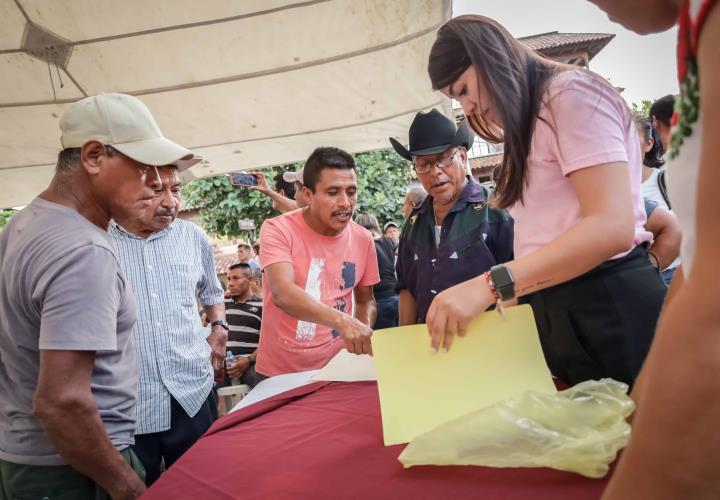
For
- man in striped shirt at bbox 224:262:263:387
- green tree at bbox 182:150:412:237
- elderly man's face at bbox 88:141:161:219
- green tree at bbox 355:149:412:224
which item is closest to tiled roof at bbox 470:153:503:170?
green tree at bbox 355:149:412:224

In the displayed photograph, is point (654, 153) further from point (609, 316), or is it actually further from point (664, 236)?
point (609, 316)

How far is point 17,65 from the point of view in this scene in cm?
236

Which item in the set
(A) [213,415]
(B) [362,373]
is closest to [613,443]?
(B) [362,373]

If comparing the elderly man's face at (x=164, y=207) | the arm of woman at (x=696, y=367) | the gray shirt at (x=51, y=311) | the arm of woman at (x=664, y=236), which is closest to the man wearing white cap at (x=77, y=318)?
the gray shirt at (x=51, y=311)

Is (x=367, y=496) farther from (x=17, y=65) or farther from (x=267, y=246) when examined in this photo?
(x=17, y=65)

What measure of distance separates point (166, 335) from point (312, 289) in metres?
0.68

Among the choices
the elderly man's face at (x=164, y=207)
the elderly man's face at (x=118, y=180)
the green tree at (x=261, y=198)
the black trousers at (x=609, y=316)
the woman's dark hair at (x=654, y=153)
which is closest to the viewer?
the black trousers at (x=609, y=316)

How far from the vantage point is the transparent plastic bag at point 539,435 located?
2.08 feet

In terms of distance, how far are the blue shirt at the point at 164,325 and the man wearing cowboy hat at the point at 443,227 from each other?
0.99 m

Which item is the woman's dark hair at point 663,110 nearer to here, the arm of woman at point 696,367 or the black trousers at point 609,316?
the black trousers at point 609,316

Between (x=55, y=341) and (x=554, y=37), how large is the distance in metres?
24.3

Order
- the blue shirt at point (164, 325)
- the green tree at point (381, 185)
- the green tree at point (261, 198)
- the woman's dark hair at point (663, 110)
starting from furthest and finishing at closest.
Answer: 1. the green tree at point (381, 185)
2. the green tree at point (261, 198)
3. the woman's dark hair at point (663, 110)
4. the blue shirt at point (164, 325)

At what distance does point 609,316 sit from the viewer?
38.2 inches

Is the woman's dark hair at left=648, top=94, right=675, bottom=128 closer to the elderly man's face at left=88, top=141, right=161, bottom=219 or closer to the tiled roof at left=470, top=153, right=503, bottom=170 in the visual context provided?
the elderly man's face at left=88, top=141, right=161, bottom=219
